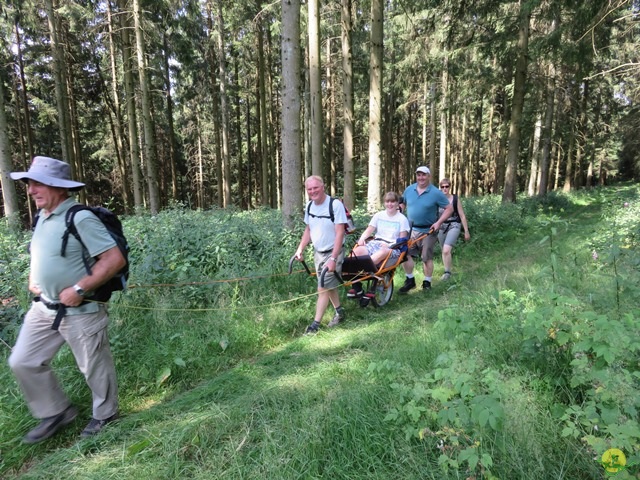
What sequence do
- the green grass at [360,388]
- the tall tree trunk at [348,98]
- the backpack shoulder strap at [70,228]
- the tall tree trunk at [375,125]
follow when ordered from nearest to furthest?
the green grass at [360,388]
the backpack shoulder strap at [70,228]
the tall tree trunk at [375,125]
the tall tree trunk at [348,98]

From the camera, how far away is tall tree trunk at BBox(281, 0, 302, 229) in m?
7.20

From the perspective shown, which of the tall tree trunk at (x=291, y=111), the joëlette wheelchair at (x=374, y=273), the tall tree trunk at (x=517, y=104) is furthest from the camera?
the tall tree trunk at (x=517, y=104)

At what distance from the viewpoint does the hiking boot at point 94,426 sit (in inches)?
118

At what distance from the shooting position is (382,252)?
19.5 feet

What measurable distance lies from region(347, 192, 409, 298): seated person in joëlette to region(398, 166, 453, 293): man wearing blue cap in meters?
0.68

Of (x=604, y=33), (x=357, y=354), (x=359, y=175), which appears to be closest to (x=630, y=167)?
(x=359, y=175)

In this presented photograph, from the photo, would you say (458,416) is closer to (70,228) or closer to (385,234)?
(70,228)

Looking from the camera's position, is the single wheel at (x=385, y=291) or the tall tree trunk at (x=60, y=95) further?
the tall tree trunk at (x=60, y=95)

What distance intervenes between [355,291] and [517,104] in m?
11.8

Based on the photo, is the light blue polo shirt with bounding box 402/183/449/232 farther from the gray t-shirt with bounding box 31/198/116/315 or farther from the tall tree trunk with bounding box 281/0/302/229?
the gray t-shirt with bounding box 31/198/116/315

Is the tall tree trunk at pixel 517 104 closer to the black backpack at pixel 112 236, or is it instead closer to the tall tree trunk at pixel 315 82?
the tall tree trunk at pixel 315 82

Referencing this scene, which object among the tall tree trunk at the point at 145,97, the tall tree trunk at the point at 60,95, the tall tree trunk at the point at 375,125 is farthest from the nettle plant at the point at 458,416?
the tall tree trunk at the point at 60,95

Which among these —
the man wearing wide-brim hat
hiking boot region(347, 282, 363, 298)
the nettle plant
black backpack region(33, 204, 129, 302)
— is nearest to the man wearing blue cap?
hiking boot region(347, 282, 363, 298)

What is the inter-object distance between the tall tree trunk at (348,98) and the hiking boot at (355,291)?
505 centimetres
